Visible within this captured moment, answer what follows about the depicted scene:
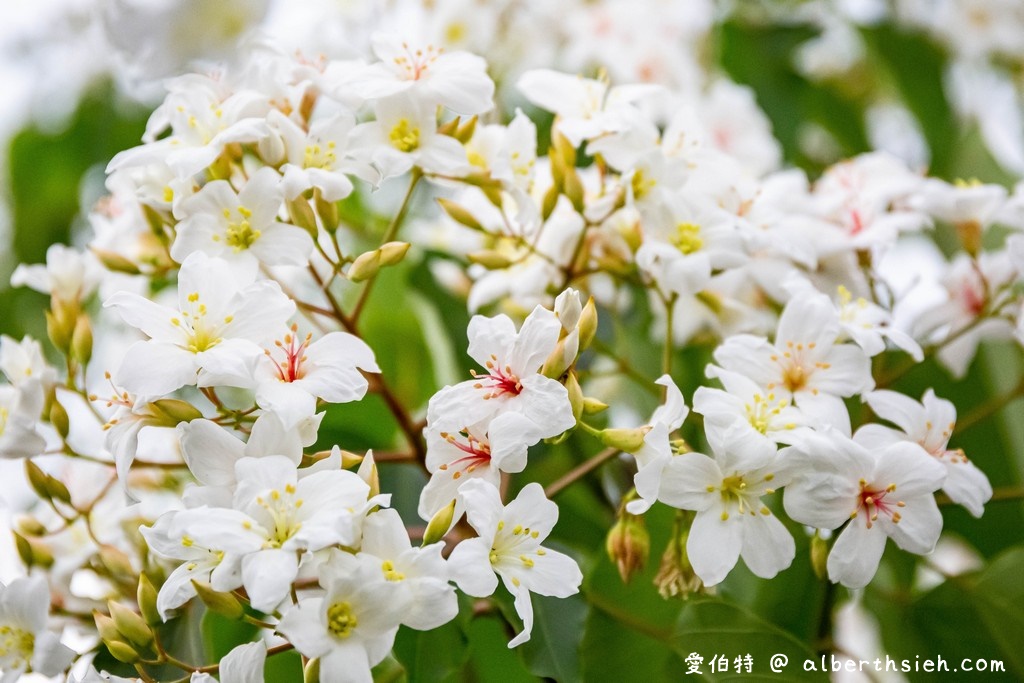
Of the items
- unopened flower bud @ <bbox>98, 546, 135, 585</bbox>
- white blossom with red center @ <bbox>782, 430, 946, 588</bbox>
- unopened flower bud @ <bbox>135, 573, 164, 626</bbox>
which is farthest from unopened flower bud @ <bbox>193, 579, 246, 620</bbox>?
white blossom with red center @ <bbox>782, 430, 946, 588</bbox>

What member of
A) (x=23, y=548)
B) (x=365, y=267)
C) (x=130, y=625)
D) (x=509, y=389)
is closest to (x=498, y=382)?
(x=509, y=389)

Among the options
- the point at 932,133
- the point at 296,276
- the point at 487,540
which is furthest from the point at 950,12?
the point at 487,540

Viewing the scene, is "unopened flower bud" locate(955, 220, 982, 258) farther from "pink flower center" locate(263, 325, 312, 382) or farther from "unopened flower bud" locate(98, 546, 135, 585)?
"unopened flower bud" locate(98, 546, 135, 585)

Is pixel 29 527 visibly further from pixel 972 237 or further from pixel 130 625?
pixel 972 237

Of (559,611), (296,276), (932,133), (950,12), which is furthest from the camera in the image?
(950,12)

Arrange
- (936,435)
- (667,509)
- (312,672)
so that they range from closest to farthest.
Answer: (312,672) → (936,435) → (667,509)

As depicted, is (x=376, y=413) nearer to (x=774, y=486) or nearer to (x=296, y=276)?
(x=296, y=276)
